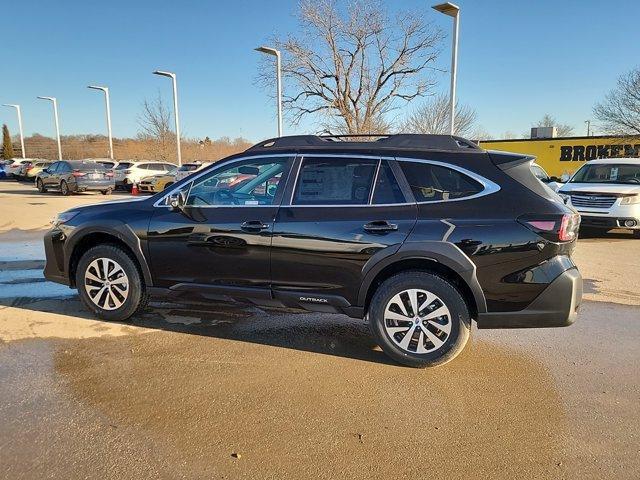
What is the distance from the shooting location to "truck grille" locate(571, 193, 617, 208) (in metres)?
10.4

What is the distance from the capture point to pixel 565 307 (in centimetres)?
363

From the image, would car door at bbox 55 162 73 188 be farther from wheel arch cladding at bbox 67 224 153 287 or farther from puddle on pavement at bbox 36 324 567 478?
puddle on pavement at bbox 36 324 567 478

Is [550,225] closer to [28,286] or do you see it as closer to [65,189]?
[28,286]

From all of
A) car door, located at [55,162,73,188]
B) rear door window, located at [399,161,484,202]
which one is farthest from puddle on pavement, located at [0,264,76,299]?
car door, located at [55,162,73,188]

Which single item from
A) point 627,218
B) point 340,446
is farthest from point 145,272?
point 627,218

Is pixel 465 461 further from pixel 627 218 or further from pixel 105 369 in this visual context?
pixel 627 218

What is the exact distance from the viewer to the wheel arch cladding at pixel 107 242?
4570 millimetres

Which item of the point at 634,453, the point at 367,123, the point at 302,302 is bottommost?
the point at 634,453

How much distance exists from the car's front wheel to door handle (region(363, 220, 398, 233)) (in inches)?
92.1

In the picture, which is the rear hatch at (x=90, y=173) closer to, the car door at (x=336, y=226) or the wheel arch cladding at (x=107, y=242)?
the wheel arch cladding at (x=107, y=242)

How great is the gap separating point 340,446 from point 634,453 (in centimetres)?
167

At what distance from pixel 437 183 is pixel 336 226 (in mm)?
867

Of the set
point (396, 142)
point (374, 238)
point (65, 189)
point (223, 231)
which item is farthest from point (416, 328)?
point (65, 189)

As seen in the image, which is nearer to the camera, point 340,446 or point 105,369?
point 340,446
